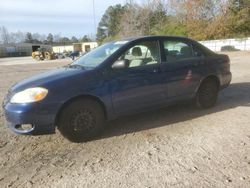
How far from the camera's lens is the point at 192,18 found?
130ft

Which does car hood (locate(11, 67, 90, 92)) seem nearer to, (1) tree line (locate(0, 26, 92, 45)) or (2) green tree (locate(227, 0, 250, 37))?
(2) green tree (locate(227, 0, 250, 37))

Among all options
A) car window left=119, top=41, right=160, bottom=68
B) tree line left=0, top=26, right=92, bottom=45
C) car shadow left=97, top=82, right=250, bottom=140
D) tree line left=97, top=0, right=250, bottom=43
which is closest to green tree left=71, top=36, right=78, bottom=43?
tree line left=0, top=26, right=92, bottom=45

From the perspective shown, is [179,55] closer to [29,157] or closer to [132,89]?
[132,89]

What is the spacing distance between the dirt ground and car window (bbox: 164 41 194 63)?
114 centimetres

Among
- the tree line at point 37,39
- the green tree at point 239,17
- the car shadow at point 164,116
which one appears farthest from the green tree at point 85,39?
the car shadow at point 164,116

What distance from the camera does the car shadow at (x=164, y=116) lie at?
5.14 m

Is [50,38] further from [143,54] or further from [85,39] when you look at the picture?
[143,54]

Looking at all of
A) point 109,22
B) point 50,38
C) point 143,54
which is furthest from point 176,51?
point 50,38

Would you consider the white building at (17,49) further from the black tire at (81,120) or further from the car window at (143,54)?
the black tire at (81,120)

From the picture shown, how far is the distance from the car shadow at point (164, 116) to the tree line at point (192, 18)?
28317 millimetres

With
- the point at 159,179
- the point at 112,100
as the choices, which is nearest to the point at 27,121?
the point at 112,100

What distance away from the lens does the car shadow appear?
5137 millimetres

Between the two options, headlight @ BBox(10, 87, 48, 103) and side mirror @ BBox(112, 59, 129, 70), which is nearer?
headlight @ BBox(10, 87, 48, 103)

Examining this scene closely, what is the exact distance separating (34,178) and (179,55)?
3.49m
